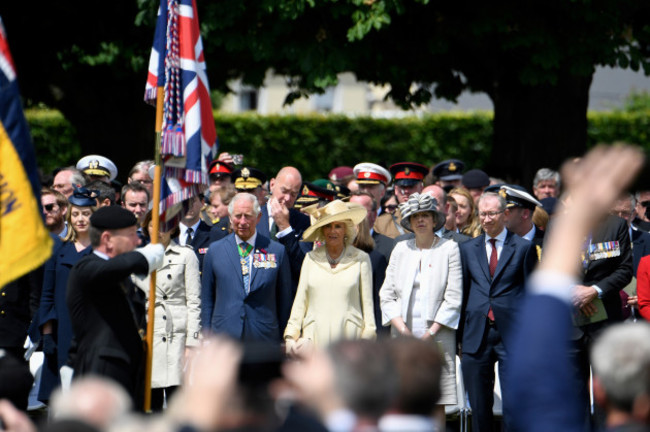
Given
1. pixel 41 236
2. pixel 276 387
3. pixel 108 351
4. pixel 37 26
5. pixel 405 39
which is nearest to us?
pixel 276 387

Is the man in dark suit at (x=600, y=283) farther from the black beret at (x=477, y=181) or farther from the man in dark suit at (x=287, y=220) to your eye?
the black beret at (x=477, y=181)

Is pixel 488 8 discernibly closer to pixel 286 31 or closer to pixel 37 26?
pixel 286 31

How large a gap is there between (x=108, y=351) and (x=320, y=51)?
7.70 meters

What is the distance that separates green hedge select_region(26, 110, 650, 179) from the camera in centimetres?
2852

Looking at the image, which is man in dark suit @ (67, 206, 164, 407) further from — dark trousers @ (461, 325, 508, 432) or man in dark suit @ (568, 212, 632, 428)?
man in dark suit @ (568, 212, 632, 428)

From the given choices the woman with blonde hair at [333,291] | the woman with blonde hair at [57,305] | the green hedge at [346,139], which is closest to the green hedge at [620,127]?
the green hedge at [346,139]

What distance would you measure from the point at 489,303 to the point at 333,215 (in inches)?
61.6

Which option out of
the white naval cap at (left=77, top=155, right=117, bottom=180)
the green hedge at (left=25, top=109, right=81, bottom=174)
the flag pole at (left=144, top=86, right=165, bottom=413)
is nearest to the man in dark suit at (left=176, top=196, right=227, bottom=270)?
the white naval cap at (left=77, top=155, right=117, bottom=180)

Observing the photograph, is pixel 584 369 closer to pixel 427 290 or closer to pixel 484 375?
pixel 484 375

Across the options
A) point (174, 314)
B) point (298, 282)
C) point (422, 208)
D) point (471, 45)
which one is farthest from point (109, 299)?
point (471, 45)

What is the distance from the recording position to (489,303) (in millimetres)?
8938

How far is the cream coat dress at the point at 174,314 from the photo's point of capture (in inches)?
340

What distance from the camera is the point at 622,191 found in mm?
3109

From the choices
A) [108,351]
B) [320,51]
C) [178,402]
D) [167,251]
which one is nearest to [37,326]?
[167,251]
